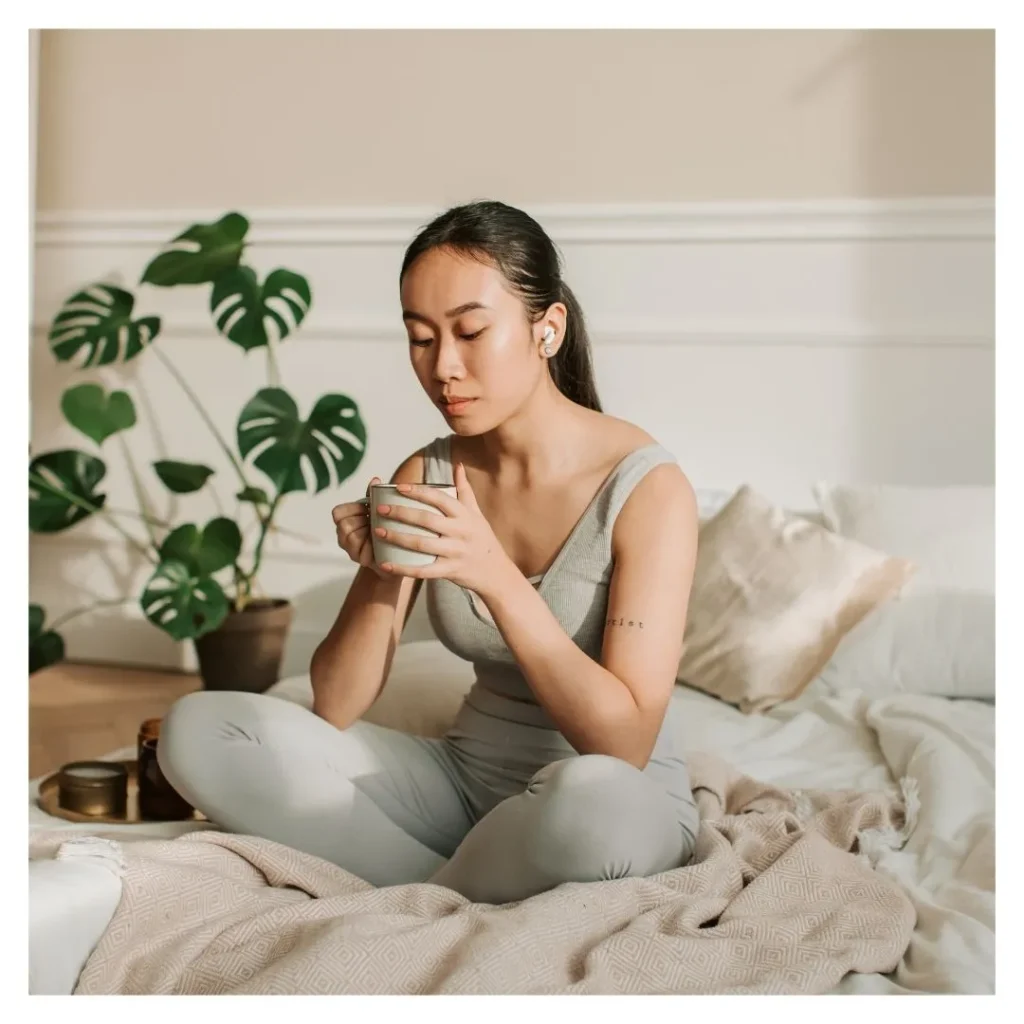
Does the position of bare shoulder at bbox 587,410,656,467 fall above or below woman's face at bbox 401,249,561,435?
below

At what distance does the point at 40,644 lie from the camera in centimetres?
267

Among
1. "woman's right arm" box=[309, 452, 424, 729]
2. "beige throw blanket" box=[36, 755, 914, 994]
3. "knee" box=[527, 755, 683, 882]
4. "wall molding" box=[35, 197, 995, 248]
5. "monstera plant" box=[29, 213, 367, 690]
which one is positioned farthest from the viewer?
"monstera plant" box=[29, 213, 367, 690]

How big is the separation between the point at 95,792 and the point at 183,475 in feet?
4.03

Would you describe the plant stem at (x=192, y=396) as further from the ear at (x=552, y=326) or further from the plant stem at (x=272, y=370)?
Result: the ear at (x=552, y=326)

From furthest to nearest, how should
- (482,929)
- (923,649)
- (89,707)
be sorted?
1. (89,707)
2. (923,649)
3. (482,929)

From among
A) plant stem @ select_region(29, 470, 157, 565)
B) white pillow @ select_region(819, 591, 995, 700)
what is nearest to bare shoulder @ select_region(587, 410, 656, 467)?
white pillow @ select_region(819, 591, 995, 700)

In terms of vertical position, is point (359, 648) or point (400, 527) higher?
point (400, 527)

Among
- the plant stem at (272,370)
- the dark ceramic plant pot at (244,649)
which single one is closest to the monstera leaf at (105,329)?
the plant stem at (272,370)

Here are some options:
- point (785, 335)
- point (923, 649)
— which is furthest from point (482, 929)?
point (785, 335)

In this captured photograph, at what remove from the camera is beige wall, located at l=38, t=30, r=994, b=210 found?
90.2 inches

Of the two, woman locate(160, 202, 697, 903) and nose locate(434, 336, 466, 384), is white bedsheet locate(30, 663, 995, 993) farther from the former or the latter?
nose locate(434, 336, 466, 384)

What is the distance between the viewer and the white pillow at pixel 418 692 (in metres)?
1.71

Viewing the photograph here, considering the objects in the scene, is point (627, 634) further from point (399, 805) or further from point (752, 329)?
point (752, 329)
